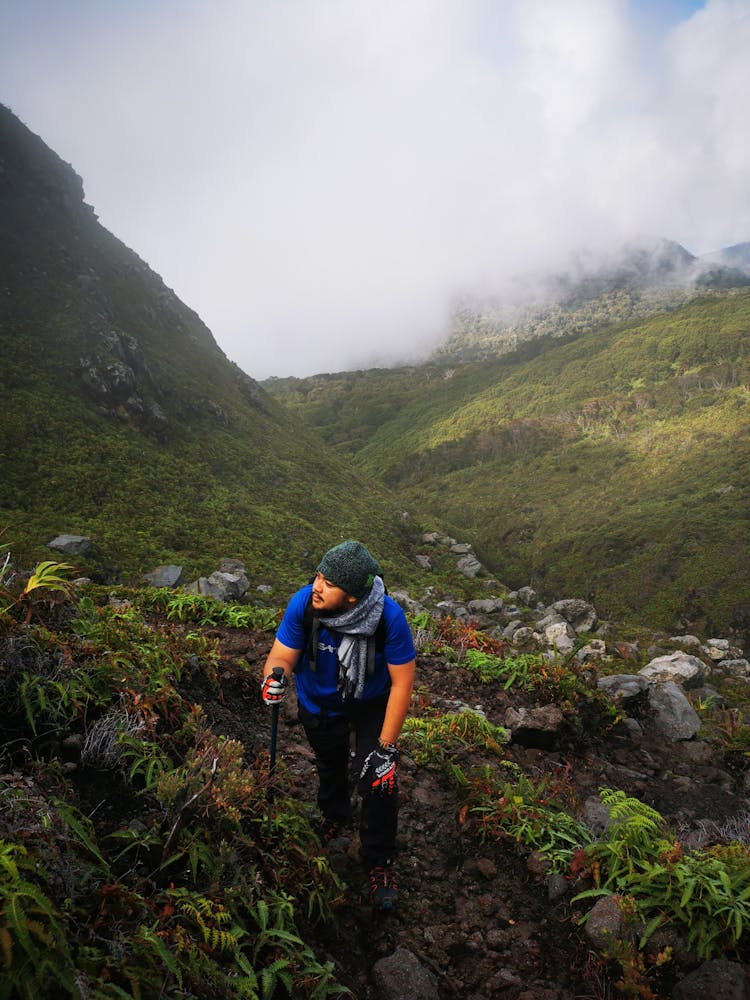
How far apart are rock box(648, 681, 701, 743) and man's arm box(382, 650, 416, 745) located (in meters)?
5.51

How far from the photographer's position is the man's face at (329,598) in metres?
3.27

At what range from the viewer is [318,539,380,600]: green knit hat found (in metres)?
3.22

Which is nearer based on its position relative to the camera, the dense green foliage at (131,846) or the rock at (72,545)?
the dense green foliage at (131,846)

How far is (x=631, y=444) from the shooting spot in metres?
42.7

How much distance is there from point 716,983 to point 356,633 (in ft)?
9.10

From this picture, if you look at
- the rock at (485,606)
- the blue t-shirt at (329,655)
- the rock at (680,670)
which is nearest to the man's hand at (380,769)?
the blue t-shirt at (329,655)

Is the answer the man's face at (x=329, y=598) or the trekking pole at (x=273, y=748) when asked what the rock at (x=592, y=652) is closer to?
the trekking pole at (x=273, y=748)

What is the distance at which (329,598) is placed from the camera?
329 centimetres

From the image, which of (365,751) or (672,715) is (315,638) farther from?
(672,715)

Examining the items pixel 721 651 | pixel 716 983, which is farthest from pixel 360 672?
pixel 721 651

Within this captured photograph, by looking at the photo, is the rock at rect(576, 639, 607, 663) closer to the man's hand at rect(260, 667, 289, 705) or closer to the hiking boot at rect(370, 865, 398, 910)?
the hiking boot at rect(370, 865, 398, 910)

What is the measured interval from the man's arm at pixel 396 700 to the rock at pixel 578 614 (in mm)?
16605

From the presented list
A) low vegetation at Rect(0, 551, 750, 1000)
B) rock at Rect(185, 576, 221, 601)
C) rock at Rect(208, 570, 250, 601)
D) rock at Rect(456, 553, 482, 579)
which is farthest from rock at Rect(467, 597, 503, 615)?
low vegetation at Rect(0, 551, 750, 1000)

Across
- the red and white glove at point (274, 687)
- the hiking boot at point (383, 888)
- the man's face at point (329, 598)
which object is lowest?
the hiking boot at point (383, 888)
